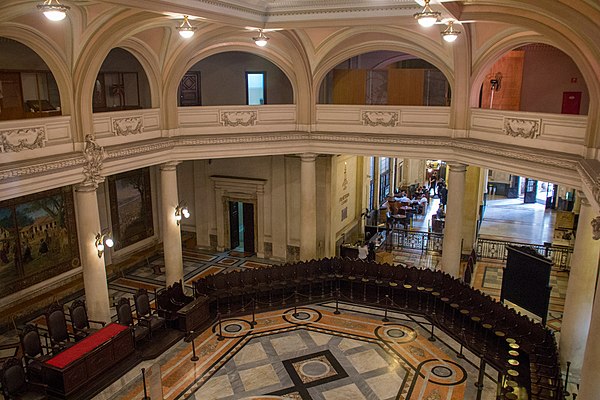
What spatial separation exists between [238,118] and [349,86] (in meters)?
3.57

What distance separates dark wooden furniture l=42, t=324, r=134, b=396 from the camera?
8203mm

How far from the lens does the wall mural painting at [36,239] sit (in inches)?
457

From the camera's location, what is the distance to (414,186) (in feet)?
84.0

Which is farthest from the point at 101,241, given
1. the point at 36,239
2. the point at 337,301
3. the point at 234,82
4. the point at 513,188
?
the point at 513,188

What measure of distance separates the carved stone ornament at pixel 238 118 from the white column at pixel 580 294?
8130mm

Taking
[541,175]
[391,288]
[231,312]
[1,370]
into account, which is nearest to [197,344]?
[231,312]

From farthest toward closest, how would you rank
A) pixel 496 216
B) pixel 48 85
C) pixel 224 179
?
pixel 496 216 → pixel 224 179 → pixel 48 85

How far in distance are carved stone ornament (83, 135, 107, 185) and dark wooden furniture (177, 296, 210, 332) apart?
3406 millimetres

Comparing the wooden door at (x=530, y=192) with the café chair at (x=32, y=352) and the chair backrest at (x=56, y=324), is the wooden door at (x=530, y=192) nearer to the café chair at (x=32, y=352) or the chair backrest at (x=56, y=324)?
the chair backrest at (x=56, y=324)

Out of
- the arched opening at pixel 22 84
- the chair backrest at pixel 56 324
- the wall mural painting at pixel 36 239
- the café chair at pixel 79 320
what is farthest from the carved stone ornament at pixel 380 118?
the chair backrest at pixel 56 324

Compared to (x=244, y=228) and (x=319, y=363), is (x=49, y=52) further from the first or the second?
(x=244, y=228)

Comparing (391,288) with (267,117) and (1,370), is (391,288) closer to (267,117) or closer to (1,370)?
(267,117)

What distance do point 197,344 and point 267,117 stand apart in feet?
20.6

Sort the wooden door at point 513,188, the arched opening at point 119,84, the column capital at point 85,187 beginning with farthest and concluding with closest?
the wooden door at point 513,188 < the arched opening at point 119,84 < the column capital at point 85,187
